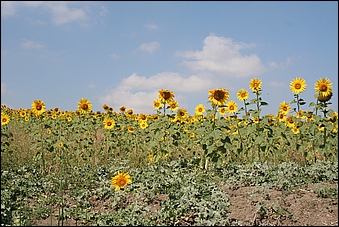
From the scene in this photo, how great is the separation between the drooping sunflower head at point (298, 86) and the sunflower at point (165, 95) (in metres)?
2.06

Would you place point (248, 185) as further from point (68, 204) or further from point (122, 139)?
point (122, 139)

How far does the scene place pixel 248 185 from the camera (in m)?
4.63

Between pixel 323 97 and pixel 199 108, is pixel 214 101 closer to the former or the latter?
pixel 323 97

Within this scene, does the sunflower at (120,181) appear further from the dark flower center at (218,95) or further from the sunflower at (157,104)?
the sunflower at (157,104)

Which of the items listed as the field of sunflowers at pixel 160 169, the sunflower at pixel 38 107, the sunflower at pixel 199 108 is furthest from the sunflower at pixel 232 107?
the sunflower at pixel 38 107

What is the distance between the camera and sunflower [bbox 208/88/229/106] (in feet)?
17.9

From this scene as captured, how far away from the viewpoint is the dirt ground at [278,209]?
11.8ft

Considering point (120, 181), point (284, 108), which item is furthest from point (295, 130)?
point (120, 181)

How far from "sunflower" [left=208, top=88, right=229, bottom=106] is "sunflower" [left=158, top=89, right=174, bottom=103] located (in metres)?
0.88

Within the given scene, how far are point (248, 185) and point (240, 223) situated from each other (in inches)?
45.1

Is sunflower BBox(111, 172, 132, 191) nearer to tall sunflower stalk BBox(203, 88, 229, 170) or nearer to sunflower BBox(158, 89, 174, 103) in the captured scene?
tall sunflower stalk BBox(203, 88, 229, 170)

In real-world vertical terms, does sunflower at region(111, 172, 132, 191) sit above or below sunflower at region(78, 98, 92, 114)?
below

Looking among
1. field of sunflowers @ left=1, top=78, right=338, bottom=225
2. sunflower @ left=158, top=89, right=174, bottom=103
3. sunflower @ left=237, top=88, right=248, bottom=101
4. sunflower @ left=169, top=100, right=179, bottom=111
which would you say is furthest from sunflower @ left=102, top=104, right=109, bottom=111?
sunflower @ left=237, top=88, right=248, bottom=101

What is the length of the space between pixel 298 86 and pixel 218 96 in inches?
59.3
